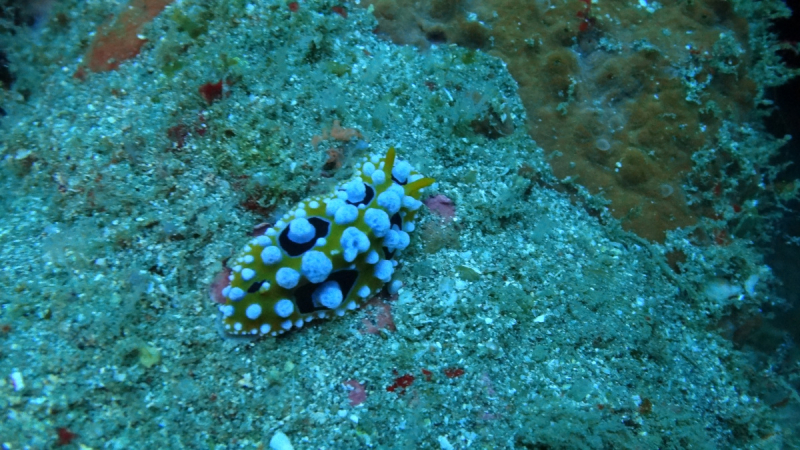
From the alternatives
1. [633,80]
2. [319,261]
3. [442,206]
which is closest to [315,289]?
[319,261]

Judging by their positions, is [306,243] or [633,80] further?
[633,80]

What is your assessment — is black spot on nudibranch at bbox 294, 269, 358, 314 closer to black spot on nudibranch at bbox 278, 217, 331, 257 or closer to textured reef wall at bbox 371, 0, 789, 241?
black spot on nudibranch at bbox 278, 217, 331, 257

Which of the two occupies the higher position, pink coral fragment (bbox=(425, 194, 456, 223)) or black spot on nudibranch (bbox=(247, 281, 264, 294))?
pink coral fragment (bbox=(425, 194, 456, 223))

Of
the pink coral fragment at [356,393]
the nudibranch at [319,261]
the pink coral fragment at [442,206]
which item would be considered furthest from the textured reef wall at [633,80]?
the pink coral fragment at [356,393]

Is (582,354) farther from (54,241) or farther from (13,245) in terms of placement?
(13,245)

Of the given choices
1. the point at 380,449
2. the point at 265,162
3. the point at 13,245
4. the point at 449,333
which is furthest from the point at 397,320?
the point at 13,245

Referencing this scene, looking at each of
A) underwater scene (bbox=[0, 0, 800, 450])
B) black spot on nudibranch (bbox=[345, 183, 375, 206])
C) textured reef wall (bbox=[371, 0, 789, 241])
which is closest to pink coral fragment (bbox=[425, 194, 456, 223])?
underwater scene (bbox=[0, 0, 800, 450])

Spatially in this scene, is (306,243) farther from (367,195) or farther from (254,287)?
(367,195)
